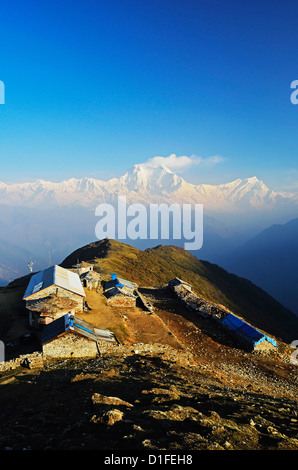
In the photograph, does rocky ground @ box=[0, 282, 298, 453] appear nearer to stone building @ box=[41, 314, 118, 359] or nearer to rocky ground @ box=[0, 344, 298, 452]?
rocky ground @ box=[0, 344, 298, 452]

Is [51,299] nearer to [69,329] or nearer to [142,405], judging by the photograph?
[69,329]

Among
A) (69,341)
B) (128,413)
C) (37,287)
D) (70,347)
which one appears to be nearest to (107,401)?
(128,413)

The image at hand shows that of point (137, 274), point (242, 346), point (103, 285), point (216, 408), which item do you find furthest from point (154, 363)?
point (137, 274)

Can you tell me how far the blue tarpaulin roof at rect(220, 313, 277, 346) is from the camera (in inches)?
1260

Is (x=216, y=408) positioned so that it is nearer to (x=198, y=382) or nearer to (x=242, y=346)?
(x=198, y=382)

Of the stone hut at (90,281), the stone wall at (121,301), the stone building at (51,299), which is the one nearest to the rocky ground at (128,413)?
the stone building at (51,299)

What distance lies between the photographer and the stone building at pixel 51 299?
29.1 meters

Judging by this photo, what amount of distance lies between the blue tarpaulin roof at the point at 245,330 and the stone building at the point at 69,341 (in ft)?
64.4

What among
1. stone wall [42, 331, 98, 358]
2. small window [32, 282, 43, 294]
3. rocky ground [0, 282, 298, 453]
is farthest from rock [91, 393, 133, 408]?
small window [32, 282, 43, 294]

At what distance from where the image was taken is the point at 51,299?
30.1m

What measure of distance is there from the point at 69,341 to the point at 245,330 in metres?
23.5

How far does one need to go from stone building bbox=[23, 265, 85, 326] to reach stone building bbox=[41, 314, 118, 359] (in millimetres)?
6786
